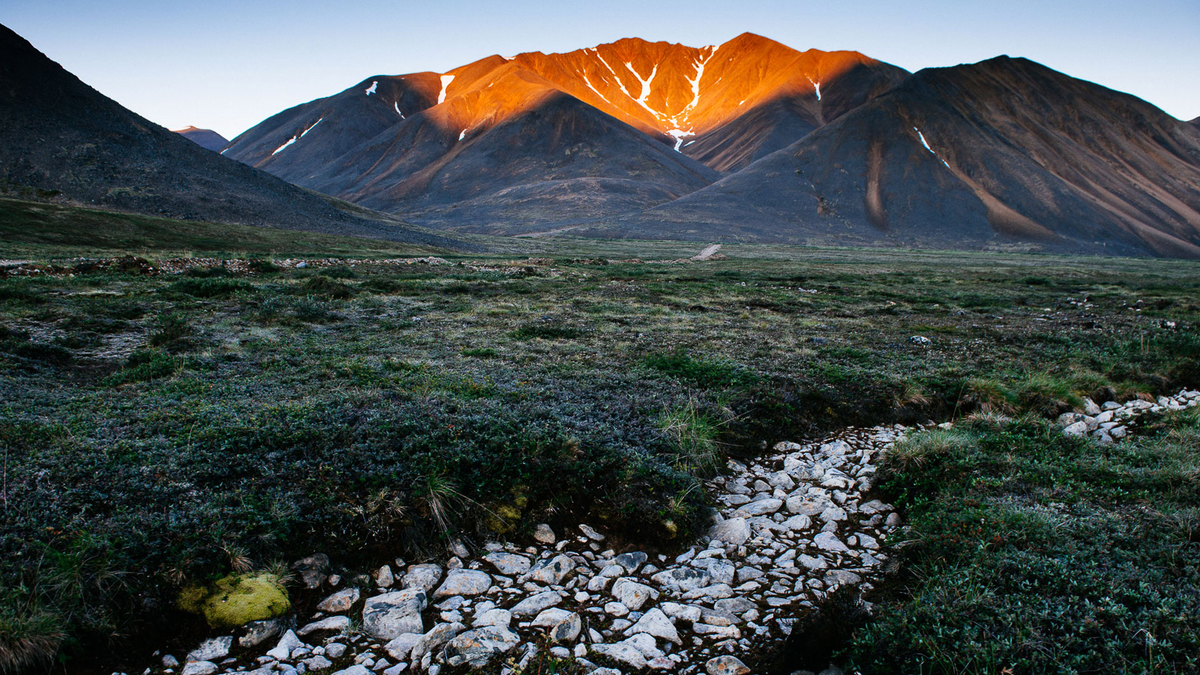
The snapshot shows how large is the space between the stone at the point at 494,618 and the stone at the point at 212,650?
180 cm

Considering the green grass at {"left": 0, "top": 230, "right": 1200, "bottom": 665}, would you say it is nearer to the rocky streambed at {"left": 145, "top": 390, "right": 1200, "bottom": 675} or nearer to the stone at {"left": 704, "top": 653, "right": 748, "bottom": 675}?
the rocky streambed at {"left": 145, "top": 390, "right": 1200, "bottom": 675}

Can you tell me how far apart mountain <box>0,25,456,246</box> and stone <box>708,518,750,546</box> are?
194 ft

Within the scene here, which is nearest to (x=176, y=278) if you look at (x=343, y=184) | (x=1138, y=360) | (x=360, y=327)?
(x=360, y=327)

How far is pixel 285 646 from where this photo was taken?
13.8 ft

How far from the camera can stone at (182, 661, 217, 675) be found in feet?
13.0

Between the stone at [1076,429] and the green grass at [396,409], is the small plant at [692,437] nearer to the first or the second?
the green grass at [396,409]

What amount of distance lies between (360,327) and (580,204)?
126499mm

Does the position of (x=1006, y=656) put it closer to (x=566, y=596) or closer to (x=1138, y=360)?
(x=566, y=596)

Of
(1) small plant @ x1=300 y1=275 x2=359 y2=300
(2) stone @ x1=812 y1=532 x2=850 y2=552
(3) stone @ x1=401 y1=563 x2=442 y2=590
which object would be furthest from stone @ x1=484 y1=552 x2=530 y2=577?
(1) small plant @ x1=300 y1=275 x2=359 y2=300

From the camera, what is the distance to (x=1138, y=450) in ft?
22.9

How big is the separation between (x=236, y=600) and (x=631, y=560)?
335 cm

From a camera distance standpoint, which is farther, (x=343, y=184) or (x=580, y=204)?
(x=343, y=184)

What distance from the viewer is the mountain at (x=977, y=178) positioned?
406ft

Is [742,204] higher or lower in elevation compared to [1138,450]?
higher
